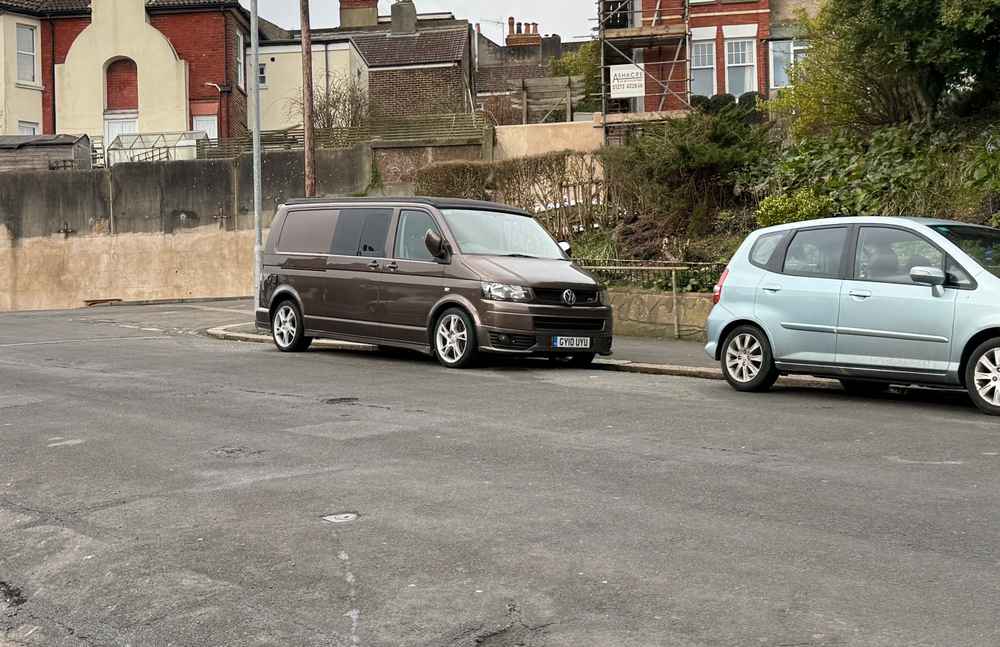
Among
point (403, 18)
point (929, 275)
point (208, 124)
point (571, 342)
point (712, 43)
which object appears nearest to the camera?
point (929, 275)

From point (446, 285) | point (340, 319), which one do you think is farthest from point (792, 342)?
point (340, 319)

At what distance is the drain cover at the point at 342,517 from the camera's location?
22.9 ft

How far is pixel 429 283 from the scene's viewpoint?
15.8 m

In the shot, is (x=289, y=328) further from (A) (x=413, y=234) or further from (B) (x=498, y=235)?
(B) (x=498, y=235)

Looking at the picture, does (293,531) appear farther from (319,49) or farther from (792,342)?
(319,49)

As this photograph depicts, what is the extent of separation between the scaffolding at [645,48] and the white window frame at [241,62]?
1703 cm

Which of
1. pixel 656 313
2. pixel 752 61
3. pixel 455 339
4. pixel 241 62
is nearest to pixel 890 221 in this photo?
pixel 455 339

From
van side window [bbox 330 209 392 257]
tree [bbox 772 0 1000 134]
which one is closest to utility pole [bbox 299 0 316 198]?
tree [bbox 772 0 1000 134]

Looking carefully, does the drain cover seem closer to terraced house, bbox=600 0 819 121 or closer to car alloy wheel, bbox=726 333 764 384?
car alloy wheel, bbox=726 333 764 384

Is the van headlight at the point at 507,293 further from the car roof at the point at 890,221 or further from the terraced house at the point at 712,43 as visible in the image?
the terraced house at the point at 712,43

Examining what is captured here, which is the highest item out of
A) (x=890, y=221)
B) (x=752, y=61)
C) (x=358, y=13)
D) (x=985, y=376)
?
(x=358, y=13)

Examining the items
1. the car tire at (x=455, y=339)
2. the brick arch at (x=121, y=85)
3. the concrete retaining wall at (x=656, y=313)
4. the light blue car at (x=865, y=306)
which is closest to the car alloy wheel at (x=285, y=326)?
the car tire at (x=455, y=339)

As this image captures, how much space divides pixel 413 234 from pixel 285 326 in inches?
113

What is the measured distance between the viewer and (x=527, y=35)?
8562 centimetres
